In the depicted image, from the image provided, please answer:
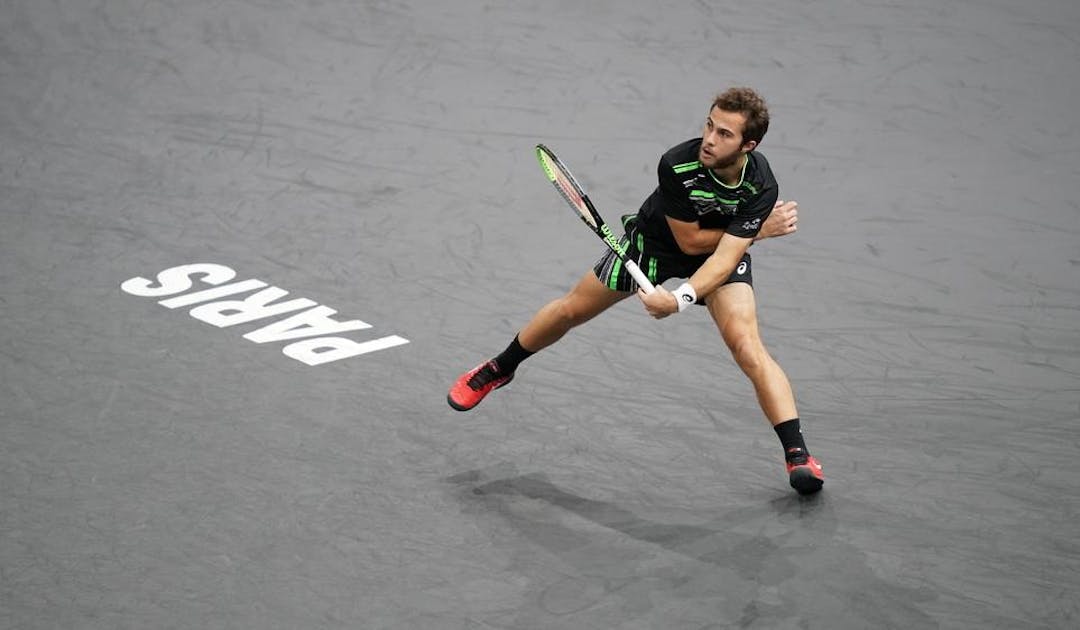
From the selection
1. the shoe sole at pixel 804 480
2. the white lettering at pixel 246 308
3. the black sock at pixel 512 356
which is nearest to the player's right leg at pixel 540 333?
the black sock at pixel 512 356

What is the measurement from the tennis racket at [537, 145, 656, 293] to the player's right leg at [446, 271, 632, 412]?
0.60 feet

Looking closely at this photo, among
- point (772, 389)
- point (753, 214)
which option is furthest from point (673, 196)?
point (772, 389)

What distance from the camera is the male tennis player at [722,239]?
16.0 feet

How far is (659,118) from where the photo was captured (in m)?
8.49

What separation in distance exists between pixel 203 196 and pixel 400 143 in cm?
122

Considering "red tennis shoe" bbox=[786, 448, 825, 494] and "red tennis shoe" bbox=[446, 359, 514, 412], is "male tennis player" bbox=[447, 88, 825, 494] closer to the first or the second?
"red tennis shoe" bbox=[786, 448, 825, 494]

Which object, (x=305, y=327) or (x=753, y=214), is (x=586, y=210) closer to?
(x=753, y=214)

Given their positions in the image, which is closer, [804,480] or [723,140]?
[723,140]

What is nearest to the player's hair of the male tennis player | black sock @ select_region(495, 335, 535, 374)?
the male tennis player

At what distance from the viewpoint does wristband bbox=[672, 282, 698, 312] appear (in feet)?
16.2

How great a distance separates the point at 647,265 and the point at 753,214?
495 mm

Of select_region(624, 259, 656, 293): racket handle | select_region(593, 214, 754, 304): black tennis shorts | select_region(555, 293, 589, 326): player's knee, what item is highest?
select_region(624, 259, 656, 293): racket handle

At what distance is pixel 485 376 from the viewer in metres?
5.56

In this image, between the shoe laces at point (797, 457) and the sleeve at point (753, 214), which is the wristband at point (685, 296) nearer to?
the sleeve at point (753, 214)
